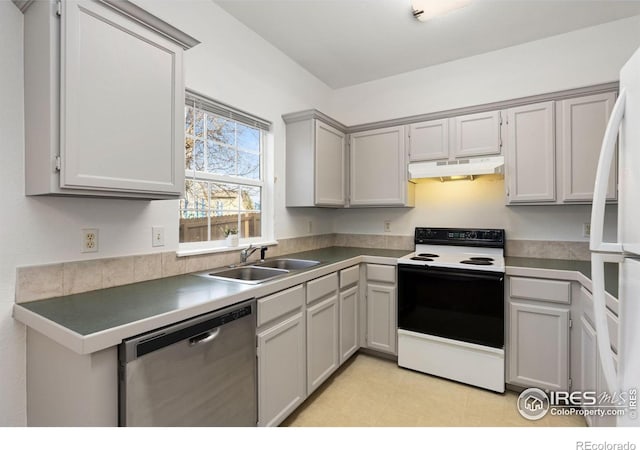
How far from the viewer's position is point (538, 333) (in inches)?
84.7

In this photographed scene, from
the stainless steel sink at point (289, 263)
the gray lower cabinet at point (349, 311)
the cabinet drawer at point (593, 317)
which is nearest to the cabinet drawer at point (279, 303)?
the stainless steel sink at point (289, 263)

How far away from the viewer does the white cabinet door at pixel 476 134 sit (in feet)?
8.48

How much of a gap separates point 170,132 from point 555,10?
2.86m

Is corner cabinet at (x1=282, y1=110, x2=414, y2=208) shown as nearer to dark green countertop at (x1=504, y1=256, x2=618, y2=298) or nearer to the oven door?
the oven door

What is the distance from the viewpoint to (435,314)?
244cm

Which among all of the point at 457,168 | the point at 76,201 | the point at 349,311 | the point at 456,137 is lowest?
the point at 349,311

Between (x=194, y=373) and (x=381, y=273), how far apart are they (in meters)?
1.76

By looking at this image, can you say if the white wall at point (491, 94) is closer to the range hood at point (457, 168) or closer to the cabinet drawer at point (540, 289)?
the range hood at point (457, 168)

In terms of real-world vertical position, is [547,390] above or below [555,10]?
below

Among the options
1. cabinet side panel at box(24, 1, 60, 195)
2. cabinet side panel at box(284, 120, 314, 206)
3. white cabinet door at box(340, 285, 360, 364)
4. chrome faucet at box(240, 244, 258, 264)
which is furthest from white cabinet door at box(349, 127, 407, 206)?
cabinet side panel at box(24, 1, 60, 195)

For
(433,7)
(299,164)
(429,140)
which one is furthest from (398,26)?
(299,164)

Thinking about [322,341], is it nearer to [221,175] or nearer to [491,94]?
[221,175]
